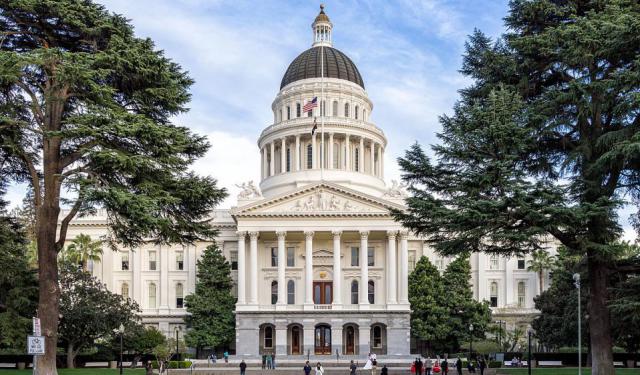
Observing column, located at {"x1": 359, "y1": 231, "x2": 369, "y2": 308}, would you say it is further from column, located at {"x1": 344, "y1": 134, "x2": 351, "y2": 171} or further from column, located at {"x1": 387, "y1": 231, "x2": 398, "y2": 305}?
column, located at {"x1": 344, "y1": 134, "x2": 351, "y2": 171}

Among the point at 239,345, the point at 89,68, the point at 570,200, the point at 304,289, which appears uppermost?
the point at 89,68

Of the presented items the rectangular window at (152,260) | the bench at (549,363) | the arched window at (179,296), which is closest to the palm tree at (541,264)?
the bench at (549,363)

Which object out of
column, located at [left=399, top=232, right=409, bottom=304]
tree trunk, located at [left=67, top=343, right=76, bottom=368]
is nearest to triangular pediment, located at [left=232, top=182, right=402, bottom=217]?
column, located at [left=399, top=232, right=409, bottom=304]

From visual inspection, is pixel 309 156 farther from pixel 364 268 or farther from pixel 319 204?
pixel 364 268

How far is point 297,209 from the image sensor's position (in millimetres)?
79688

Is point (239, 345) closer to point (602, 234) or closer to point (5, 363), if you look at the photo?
point (5, 363)

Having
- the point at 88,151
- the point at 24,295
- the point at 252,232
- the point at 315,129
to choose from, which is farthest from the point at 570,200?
the point at 315,129

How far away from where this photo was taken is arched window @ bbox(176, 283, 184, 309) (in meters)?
91.2

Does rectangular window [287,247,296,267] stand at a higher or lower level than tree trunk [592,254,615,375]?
higher

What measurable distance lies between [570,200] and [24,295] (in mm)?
35354

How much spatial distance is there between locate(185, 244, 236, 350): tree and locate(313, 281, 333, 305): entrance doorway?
8.00 m

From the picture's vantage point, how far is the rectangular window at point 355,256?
83188 millimetres

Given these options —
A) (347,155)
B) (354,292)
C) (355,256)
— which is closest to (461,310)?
(354,292)

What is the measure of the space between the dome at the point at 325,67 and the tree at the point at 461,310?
30133 mm
